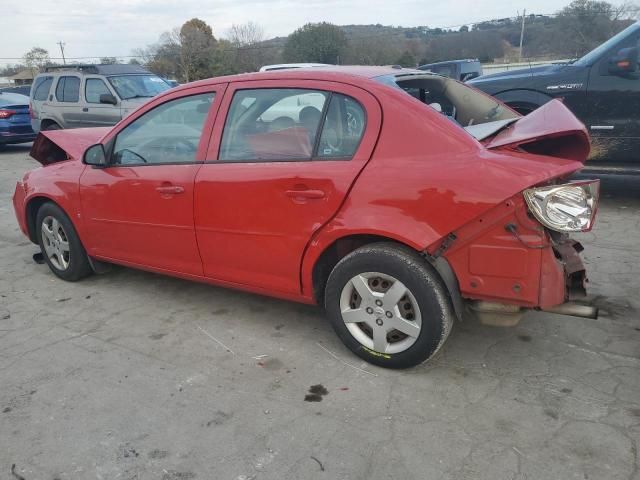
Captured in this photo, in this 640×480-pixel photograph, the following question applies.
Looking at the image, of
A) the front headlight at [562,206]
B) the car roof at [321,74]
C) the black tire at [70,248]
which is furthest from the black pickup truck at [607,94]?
Answer: the black tire at [70,248]

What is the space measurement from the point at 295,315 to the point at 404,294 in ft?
3.98

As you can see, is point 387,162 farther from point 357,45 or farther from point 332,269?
point 357,45

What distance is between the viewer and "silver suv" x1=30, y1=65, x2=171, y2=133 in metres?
11.5

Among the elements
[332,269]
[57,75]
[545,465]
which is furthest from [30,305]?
[57,75]

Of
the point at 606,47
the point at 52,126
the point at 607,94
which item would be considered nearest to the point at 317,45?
the point at 52,126

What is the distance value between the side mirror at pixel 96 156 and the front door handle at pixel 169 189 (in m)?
0.65

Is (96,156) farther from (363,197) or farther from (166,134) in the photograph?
(363,197)

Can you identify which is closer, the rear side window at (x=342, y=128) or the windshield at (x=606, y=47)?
the rear side window at (x=342, y=128)

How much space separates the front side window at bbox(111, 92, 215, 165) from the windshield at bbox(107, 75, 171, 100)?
27.4 ft

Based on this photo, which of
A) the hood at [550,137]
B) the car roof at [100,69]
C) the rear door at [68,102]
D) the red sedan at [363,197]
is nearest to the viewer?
the red sedan at [363,197]

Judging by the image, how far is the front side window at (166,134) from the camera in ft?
11.9

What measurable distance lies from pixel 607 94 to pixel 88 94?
10.3m

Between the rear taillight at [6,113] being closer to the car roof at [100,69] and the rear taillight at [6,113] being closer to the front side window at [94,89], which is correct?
the car roof at [100,69]

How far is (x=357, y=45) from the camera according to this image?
2778 cm
